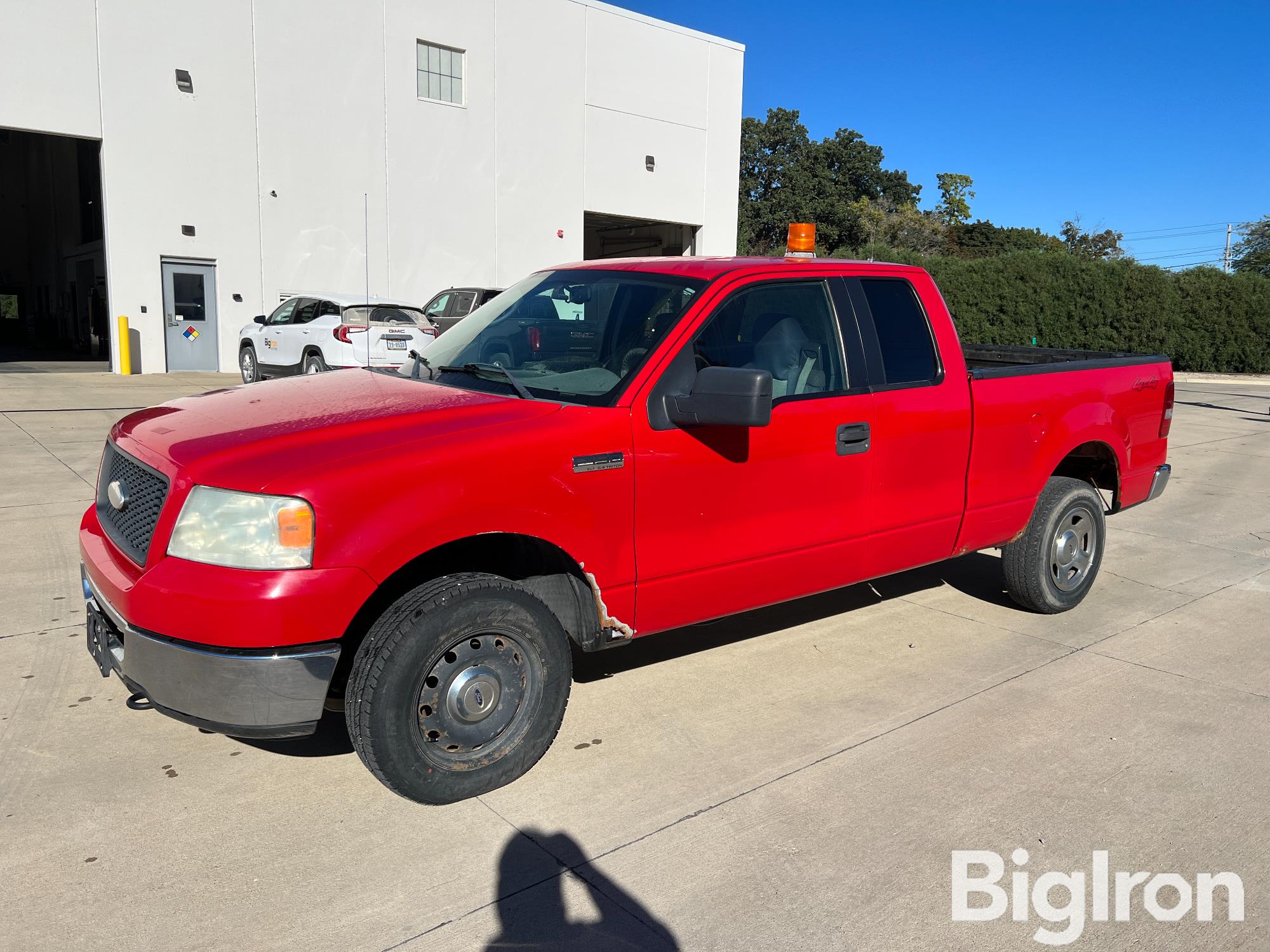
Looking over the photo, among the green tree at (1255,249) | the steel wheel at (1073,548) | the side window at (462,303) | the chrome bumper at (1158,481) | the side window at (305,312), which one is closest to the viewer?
the steel wheel at (1073,548)

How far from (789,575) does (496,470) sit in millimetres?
1539

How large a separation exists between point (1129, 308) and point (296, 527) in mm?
33231

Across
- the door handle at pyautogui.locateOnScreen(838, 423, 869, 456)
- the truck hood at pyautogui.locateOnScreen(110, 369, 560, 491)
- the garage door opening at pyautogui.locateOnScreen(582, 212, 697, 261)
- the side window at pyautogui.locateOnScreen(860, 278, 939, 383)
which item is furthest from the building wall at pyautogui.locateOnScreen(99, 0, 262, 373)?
the door handle at pyautogui.locateOnScreen(838, 423, 869, 456)

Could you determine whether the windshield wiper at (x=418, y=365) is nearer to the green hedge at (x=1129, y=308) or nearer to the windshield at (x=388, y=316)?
the windshield at (x=388, y=316)

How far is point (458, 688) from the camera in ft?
10.9

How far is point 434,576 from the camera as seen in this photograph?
11.3ft

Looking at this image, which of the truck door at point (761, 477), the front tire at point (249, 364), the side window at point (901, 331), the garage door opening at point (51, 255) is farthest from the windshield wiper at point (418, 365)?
the garage door opening at point (51, 255)

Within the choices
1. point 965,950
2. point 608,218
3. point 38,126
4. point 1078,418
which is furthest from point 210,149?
point 965,950

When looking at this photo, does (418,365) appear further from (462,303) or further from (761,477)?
(462,303)

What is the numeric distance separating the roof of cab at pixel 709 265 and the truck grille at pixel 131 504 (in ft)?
6.44

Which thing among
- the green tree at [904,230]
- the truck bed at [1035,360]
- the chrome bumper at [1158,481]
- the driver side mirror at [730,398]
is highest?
the green tree at [904,230]

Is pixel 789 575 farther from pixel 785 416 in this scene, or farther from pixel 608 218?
pixel 608 218

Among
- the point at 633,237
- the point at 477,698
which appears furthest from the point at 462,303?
the point at 633,237

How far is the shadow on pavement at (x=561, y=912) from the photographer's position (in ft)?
8.84
